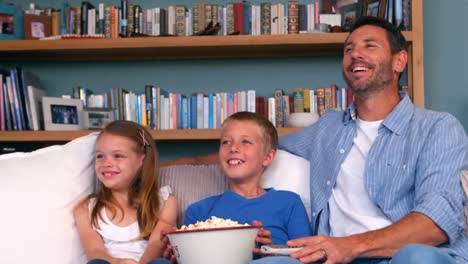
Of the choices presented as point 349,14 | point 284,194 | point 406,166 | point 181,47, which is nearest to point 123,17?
point 181,47

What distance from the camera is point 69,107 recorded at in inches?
139

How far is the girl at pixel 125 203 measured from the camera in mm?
2209

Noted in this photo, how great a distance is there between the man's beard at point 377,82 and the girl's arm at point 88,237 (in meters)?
0.88

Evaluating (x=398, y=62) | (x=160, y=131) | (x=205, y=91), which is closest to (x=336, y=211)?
(x=398, y=62)

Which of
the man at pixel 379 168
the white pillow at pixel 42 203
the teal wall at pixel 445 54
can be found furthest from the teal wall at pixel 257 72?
the white pillow at pixel 42 203

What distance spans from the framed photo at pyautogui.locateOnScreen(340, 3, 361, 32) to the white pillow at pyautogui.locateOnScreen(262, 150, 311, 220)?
3.84 feet

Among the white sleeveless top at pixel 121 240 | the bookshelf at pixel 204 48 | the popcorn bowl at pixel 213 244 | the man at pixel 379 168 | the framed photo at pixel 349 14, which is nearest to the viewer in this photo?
the popcorn bowl at pixel 213 244

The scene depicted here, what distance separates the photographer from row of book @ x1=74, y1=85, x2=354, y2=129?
3.51 meters

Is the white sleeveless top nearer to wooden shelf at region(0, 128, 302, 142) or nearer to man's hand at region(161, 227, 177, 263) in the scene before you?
man's hand at region(161, 227, 177, 263)

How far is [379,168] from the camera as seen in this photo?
2133mm

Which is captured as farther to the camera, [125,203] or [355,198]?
[125,203]

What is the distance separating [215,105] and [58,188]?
1435mm

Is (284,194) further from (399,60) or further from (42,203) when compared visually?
(42,203)

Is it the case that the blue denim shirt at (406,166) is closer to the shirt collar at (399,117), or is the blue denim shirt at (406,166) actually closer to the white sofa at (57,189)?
the shirt collar at (399,117)
